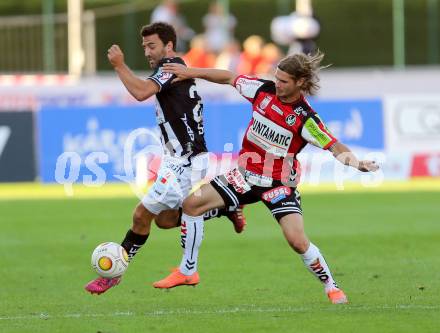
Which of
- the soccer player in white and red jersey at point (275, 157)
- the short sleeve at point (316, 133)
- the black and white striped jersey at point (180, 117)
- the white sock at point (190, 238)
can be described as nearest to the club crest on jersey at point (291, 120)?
the soccer player in white and red jersey at point (275, 157)

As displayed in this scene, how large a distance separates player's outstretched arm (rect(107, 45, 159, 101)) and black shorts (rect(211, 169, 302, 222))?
101cm

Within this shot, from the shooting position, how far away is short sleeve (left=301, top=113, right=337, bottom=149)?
30.9 ft

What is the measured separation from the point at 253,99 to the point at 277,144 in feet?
1.46

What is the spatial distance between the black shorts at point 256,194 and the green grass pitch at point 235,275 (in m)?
0.80

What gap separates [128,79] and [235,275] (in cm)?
297

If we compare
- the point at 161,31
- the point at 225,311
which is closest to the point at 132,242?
the point at 225,311

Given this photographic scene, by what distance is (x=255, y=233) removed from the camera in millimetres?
15391

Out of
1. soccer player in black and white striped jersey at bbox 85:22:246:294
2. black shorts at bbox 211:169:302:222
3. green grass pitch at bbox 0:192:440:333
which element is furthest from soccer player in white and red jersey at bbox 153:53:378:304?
green grass pitch at bbox 0:192:440:333

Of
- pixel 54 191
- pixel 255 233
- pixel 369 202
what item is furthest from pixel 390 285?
pixel 54 191

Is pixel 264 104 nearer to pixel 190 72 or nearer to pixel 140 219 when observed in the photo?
pixel 190 72

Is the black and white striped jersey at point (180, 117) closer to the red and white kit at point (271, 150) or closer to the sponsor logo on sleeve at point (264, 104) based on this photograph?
the red and white kit at point (271, 150)

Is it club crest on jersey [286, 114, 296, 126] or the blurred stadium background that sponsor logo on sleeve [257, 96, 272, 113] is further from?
the blurred stadium background

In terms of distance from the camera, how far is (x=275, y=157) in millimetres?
9695

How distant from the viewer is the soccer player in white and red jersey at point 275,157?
9445 mm
